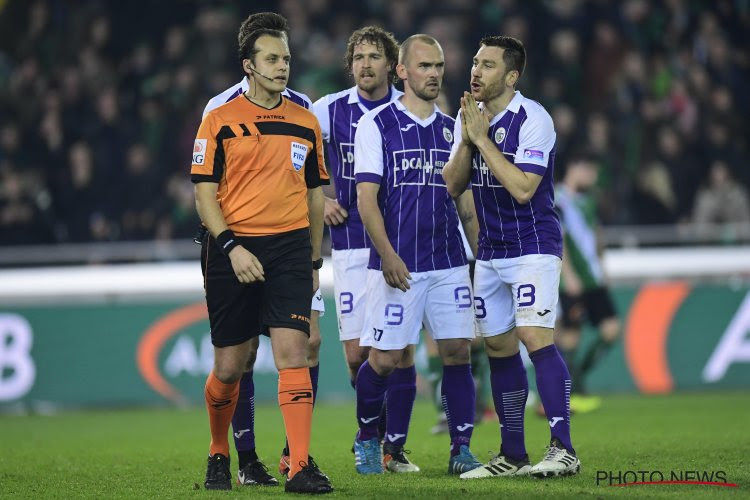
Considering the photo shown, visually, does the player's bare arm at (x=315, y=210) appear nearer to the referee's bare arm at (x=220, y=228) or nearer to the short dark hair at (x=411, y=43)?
the referee's bare arm at (x=220, y=228)

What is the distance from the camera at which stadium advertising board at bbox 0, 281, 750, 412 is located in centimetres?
1297

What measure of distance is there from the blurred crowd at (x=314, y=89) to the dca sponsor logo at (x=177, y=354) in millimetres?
1732

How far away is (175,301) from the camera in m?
13.2

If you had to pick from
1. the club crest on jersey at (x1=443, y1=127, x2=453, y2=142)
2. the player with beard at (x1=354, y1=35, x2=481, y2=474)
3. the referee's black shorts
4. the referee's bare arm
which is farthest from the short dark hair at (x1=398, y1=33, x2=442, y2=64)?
the referee's bare arm

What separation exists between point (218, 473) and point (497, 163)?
2.21m

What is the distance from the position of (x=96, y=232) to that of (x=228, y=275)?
342 inches

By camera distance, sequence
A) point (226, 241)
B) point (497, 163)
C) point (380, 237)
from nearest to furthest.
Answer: point (226, 241) → point (497, 163) → point (380, 237)

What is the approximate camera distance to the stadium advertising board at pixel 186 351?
13.0 m

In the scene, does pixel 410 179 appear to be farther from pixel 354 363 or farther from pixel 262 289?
pixel 354 363

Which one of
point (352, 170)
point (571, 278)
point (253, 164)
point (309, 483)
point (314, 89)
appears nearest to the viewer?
point (309, 483)

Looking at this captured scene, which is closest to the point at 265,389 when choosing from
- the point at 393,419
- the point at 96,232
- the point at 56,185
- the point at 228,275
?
the point at 96,232

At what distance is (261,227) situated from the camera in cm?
630

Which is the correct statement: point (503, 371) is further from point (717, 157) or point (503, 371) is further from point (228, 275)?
point (717, 157)

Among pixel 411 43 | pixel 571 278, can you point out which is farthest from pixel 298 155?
pixel 571 278
